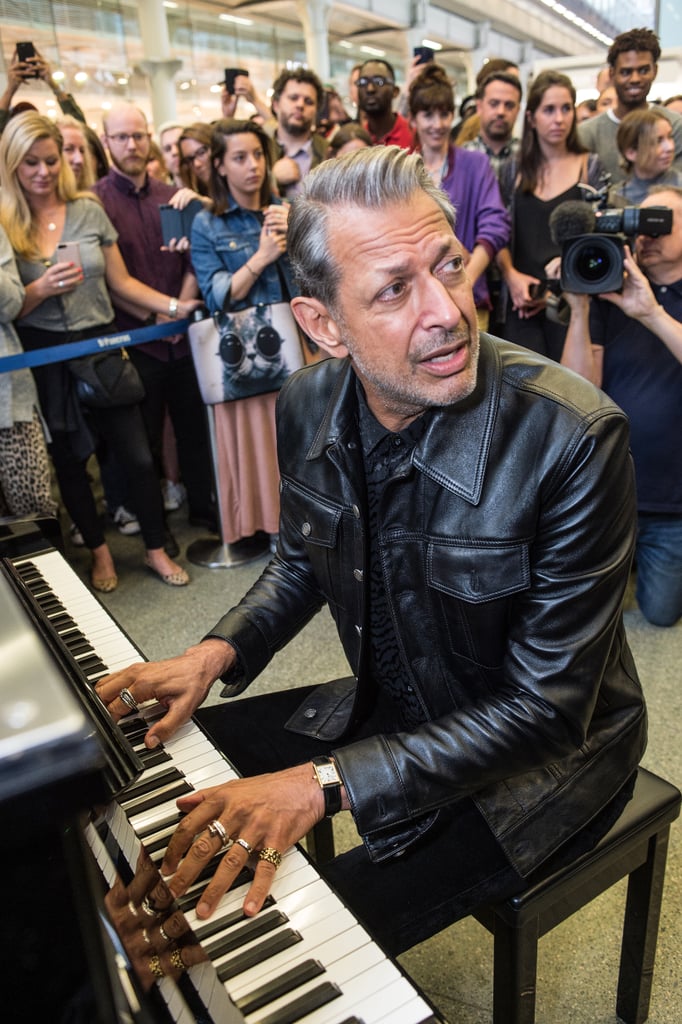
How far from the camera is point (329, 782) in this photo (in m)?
1.04

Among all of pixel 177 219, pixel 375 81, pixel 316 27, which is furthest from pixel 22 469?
pixel 316 27

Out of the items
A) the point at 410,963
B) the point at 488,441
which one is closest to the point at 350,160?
the point at 488,441

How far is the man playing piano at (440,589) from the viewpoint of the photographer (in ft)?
3.43

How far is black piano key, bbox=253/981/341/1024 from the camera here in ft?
2.45

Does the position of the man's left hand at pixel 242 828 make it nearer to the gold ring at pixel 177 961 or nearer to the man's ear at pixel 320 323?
the gold ring at pixel 177 961

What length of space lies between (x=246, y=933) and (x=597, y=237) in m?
2.18

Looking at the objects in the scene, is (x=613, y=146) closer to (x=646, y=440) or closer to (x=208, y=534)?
(x=646, y=440)

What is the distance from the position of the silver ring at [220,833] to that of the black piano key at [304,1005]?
20 centimetres

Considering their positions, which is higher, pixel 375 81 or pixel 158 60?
pixel 158 60

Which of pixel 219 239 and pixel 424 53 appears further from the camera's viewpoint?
pixel 424 53

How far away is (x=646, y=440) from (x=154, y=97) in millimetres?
10745

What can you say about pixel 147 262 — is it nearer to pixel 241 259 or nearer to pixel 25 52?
pixel 241 259

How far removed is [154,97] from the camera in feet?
37.1

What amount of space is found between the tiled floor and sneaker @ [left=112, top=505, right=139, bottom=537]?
912 millimetres
